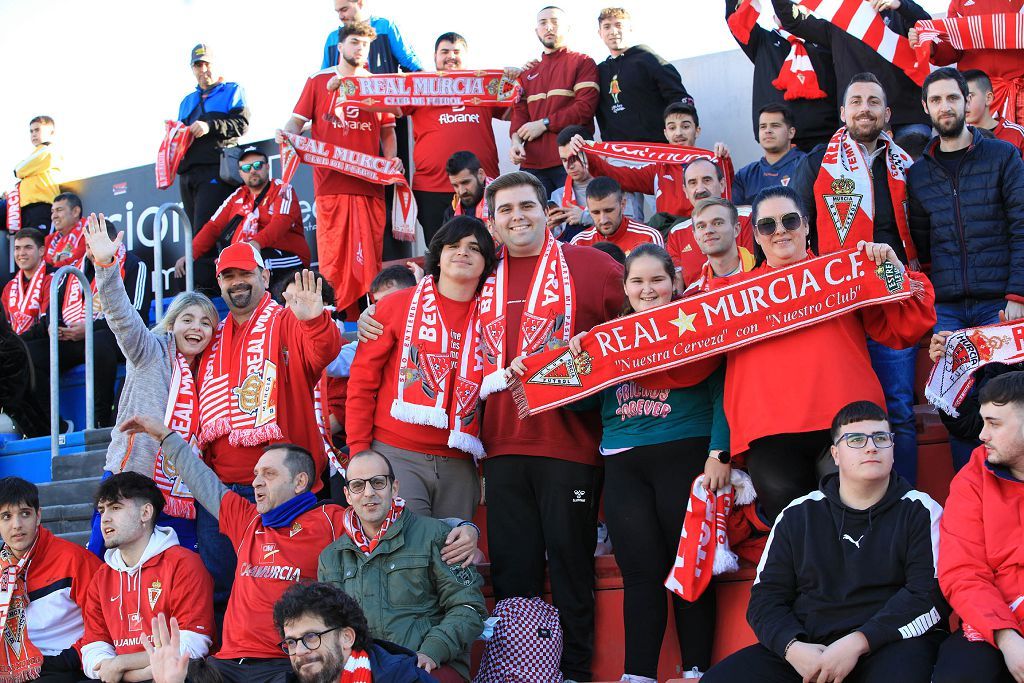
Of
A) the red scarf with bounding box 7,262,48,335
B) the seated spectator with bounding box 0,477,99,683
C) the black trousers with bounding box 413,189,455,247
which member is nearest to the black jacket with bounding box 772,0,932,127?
the black trousers with bounding box 413,189,455,247

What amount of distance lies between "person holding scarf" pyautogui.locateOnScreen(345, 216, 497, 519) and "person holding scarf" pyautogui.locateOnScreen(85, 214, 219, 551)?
Answer: 101 centimetres

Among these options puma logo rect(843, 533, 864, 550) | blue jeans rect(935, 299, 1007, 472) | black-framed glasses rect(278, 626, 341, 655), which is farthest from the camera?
blue jeans rect(935, 299, 1007, 472)

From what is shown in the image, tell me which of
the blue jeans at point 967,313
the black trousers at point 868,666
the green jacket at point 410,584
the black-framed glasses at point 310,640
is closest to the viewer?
the black trousers at point 868,666

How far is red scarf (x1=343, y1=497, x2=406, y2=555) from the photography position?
492 centimetres

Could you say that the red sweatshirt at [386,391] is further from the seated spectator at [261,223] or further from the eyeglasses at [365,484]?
the seated spectator at [261,223]

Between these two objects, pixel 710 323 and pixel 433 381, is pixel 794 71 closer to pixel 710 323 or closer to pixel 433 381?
pixel 710 323

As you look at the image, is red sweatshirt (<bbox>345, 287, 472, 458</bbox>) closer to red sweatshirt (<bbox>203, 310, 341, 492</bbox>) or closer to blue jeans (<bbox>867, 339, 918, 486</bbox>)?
red sweatshirt (<bbox>203, 310, 341, 492</bbox>)

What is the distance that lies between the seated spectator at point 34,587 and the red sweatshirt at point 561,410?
2.06m

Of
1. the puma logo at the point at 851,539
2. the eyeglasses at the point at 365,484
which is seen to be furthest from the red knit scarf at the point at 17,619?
the puma logo at the point at 851,539

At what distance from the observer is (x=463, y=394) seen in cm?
534

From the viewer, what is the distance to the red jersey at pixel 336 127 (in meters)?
9.27

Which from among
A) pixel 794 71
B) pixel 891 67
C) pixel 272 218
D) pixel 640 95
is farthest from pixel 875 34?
pixel 272 218

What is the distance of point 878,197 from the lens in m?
6.05

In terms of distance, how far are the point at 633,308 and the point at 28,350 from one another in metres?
5.62
